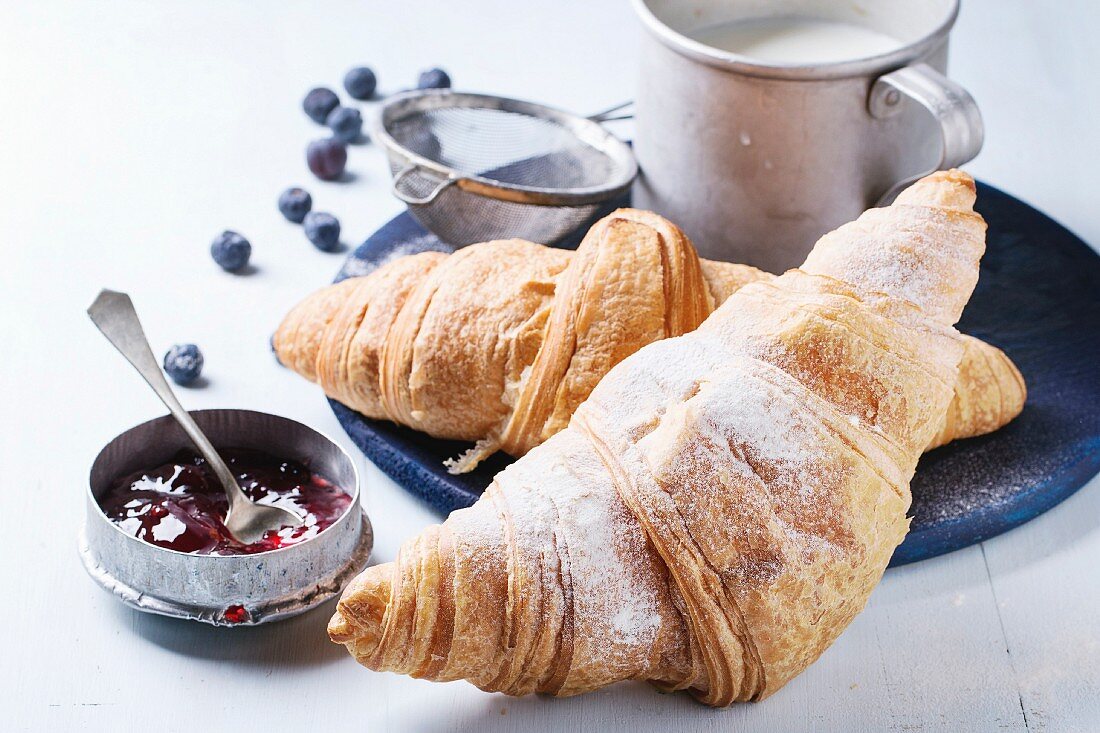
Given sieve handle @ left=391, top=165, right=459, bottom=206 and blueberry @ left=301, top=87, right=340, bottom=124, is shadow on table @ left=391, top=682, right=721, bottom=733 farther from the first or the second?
blueberry @ left=301, top=87, right=340, bottom=124

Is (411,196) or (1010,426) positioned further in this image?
(411,196)

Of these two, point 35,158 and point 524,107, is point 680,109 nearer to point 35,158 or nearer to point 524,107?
point 524,107

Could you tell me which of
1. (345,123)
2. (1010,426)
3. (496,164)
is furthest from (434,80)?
(1010,426)

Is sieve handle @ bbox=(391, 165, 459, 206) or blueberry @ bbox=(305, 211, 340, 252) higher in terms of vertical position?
sieve handle @ bbox=(391, 165, 459, 206)

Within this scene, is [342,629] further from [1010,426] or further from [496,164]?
[496,164]

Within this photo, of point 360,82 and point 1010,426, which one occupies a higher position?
point 360,82

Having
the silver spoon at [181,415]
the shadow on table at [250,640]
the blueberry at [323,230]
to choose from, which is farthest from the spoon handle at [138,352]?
the blueberry at [323,230]

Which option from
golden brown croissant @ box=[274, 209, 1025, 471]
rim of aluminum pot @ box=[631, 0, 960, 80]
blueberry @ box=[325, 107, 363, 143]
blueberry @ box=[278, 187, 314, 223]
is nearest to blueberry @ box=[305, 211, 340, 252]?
blueberry @ box=[278, 187, 314, 223]
